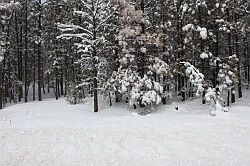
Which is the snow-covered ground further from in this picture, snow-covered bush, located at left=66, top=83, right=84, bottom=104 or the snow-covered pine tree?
snow-covered bush, located at left=66, top=83, right=84, bottom=104

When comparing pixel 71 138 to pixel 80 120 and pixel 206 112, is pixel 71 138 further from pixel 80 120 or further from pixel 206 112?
pixel 206 112

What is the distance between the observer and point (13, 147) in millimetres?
16609

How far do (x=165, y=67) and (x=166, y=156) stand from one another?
9.52 meters

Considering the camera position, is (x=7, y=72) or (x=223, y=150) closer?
(x=223, y=150)

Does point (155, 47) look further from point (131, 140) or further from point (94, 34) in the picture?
point (131, 140)

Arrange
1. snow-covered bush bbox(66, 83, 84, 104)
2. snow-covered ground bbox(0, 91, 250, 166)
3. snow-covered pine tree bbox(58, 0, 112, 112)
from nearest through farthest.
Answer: snow-covered ground bbox(0, 91, 250, 166), snow-covered pine tree bbox(58, 0, 112, 112), snow-covered bush bbox(66, 83, 84, 104)

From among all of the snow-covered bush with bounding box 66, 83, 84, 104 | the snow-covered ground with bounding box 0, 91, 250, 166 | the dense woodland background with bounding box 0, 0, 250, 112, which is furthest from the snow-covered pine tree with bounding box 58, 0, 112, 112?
the snow-covered ground with bounding box 0, 91, 250, 166

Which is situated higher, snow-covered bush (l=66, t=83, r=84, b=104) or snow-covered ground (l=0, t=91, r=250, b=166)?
snow-covered bush (l=66, t=83, r=84, b=104)

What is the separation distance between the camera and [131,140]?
17.6 metres

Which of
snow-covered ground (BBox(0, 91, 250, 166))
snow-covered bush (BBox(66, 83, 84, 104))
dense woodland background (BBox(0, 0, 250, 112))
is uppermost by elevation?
dense woodland background (BBox(0, 0, 250, 112))

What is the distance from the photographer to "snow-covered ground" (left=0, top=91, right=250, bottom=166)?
603 inches

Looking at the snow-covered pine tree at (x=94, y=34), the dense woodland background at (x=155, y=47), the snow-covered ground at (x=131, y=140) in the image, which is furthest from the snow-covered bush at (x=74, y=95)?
the snow-covered ground at (x=131, y=140)

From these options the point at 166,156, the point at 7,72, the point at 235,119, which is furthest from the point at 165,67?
the point at 7,72

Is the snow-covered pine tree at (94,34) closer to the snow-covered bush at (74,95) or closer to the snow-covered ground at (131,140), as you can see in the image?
the snow-covered bush at (74,95)
